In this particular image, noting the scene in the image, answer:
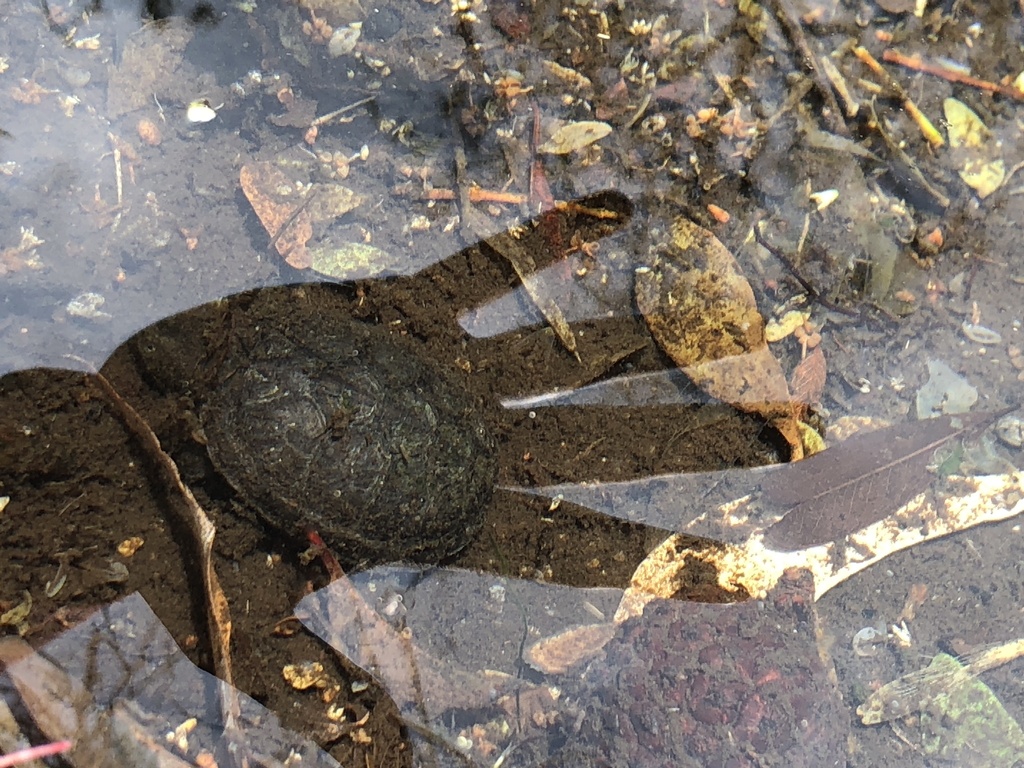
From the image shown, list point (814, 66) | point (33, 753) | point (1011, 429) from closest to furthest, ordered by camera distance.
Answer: point (33, 753)
point (1011, 429)
point (814, 66)

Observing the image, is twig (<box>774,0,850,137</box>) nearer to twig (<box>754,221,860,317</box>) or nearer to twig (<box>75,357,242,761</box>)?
twig (<box>754,221,860,317</box>)

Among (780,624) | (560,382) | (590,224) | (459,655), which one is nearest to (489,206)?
(590,224)

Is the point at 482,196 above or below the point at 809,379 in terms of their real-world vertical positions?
above

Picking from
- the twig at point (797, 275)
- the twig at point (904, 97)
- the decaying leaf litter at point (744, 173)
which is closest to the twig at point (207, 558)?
the decaying leaf litter at point (744, 173)

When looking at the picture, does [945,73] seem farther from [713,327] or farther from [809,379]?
[713,327]

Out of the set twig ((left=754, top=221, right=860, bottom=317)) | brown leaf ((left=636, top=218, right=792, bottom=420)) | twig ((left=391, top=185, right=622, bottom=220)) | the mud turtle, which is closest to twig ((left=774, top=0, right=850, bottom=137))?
twig ((left=754, top=221, right=860, bottom=317))

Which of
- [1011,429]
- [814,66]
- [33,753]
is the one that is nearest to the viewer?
[33,753]

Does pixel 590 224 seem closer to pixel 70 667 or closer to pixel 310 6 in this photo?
pixel 310 6

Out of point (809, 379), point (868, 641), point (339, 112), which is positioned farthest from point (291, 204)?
point (868, 641)
